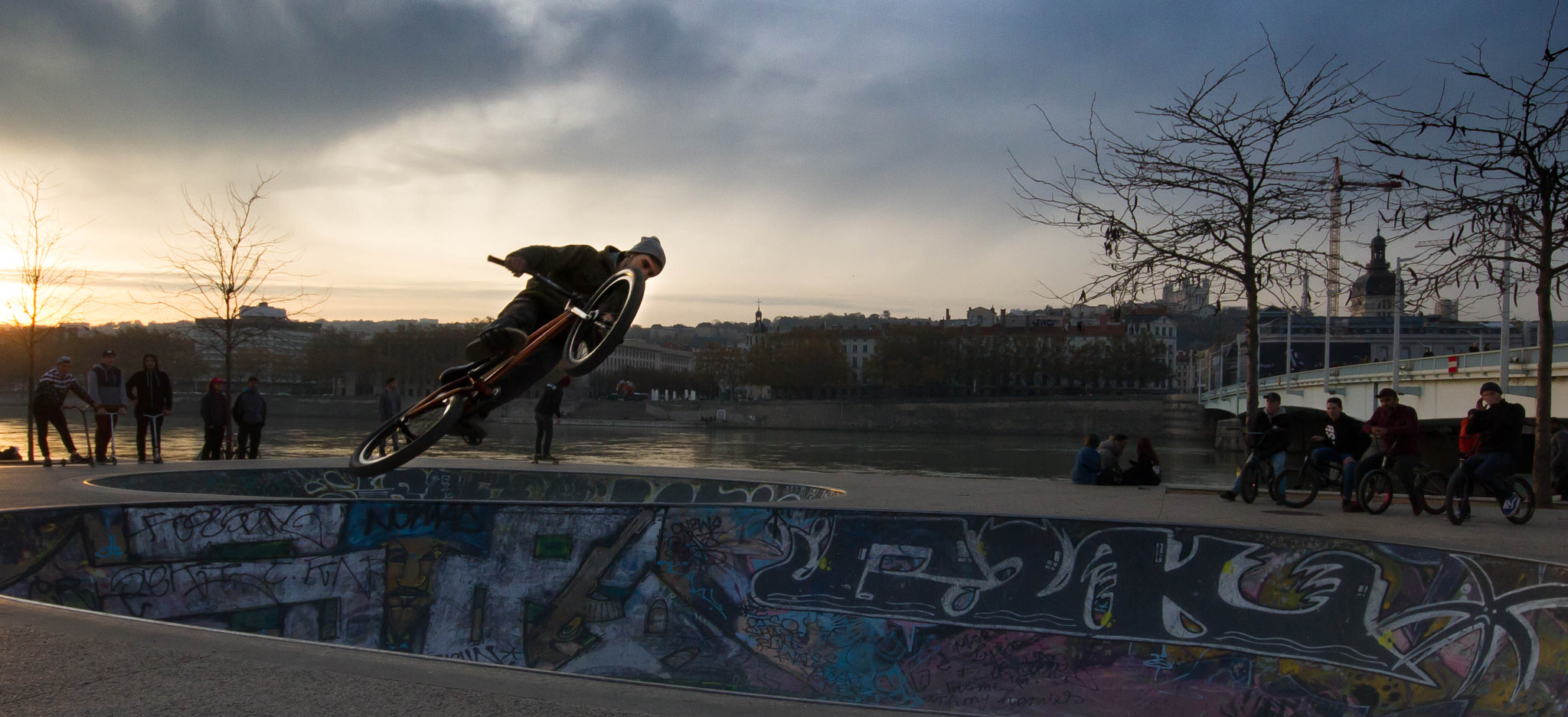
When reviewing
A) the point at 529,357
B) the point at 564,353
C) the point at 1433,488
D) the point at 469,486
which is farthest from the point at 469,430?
the point at 1433,488

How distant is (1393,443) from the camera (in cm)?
1115

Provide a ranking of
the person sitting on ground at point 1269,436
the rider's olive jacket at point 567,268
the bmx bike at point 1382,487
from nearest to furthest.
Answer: the rider's olive jacket at point 567,268
the bmx bike at point 1382,487
the person sitting on ground at point 1269,436

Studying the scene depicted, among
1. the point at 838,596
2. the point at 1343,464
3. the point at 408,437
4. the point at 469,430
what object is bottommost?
the point at 838,596

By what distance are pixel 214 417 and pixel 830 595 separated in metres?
13.1

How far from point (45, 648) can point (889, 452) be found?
50.9 m

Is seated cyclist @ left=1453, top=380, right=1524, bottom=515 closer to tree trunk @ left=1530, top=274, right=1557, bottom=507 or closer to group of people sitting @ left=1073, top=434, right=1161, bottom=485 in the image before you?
tree trunk @ left=1530, top=274, right=1557, bottom=507

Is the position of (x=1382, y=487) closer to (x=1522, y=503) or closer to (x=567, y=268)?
(x=1522, y=503)

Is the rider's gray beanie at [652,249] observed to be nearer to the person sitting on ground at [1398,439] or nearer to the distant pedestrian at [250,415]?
the person sitting on ground at [1398,439]

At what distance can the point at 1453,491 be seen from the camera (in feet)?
33.6

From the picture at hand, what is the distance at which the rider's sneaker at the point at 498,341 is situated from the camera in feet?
21.1

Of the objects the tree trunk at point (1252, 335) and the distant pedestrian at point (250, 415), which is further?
the distant pedestrian at point (250, 415)

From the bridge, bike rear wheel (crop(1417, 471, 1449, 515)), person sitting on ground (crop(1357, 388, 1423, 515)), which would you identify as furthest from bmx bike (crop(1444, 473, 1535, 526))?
the bridge

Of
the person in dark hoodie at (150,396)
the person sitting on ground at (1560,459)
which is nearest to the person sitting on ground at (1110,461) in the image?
the person sitting on ground at (1560,459)

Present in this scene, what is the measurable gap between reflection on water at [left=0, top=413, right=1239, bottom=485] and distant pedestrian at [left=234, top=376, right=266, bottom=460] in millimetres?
8568
